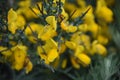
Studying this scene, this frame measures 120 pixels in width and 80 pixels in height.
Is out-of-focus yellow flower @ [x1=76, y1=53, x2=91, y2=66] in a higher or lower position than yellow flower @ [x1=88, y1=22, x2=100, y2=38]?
lower

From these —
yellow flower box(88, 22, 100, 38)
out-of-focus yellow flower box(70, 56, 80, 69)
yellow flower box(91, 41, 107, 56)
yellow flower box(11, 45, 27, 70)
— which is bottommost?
out-of-focus yellow flower box(70, 56, 80, 69)

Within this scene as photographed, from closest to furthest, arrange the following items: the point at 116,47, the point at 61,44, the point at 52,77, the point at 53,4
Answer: the point at 53,4 < the point at 61,44 < the point at 52,77 < the point at 116,47

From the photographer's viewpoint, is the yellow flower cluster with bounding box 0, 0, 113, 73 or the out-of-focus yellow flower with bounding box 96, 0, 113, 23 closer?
the yellow flower cluster with bounding box 0, 0, 113, 73

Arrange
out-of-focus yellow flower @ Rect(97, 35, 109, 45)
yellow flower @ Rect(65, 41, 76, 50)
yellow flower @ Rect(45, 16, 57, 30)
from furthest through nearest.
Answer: out-of-focus yellow flower @ Rect(97, 35, 109, 45) < yellow flower @ Rect(65, 41, 76, 50) < yellow flower @ Rect(45, 16, 57, 30)

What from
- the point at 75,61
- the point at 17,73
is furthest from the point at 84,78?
the point at 17,73

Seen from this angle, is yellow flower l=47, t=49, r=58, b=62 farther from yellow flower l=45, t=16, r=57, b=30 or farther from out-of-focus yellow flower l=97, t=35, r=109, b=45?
out-of-focus yellow flower l=97, t=35, r=109, b=45

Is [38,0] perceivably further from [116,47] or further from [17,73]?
[116,47]

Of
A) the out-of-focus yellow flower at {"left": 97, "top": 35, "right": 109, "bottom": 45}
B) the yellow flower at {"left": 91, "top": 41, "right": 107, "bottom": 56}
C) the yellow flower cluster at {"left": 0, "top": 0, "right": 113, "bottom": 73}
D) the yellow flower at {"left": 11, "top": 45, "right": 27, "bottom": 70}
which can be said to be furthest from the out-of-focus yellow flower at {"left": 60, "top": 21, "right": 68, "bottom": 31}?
the out-of-focus yellow flower at {"left": 97, "top": 35, "right": 109, "bottom": 45}

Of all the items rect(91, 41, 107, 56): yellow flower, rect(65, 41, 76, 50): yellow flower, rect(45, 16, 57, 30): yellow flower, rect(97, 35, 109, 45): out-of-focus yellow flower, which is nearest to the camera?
rect(45, 16, 57, 30): yellow flower
